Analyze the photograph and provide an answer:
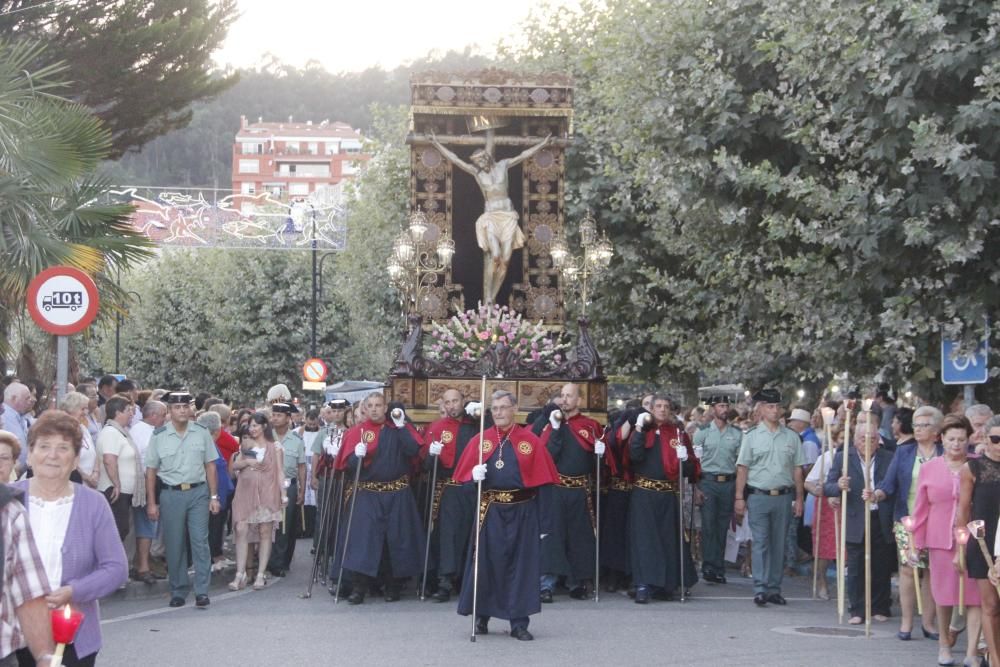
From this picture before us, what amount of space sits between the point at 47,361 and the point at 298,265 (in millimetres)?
29100

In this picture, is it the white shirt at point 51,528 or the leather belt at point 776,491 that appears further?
the leather belt at point 776,491

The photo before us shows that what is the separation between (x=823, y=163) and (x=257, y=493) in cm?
655

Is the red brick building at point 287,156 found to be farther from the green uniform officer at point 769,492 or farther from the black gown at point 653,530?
the green uniform officer at point 769,492

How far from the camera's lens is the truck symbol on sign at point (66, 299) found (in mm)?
12734

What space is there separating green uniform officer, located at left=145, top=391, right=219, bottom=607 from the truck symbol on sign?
137cm

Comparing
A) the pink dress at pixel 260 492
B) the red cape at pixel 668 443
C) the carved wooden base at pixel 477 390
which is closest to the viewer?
the red cape at pixel 668 443

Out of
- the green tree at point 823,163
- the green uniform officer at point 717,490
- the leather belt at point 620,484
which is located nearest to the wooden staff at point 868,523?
the green tree at point 823,163

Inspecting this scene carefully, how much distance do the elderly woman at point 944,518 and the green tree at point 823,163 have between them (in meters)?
2.93

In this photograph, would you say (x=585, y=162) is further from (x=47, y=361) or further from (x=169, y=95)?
(x=47, y=361)

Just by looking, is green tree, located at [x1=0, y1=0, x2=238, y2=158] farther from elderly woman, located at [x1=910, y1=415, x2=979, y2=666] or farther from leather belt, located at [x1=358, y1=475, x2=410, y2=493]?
elderly woman, located at [x1=910, y1=415, x2=979, y2=666]

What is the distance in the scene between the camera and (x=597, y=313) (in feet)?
88.4

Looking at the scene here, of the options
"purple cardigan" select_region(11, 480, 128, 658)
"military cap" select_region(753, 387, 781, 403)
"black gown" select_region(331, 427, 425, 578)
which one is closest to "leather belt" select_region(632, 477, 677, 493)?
"military cap" select_region(753, 387, 781, 403)

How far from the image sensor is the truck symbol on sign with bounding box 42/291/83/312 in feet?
41.8

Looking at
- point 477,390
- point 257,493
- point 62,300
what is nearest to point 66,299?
point 62,300
